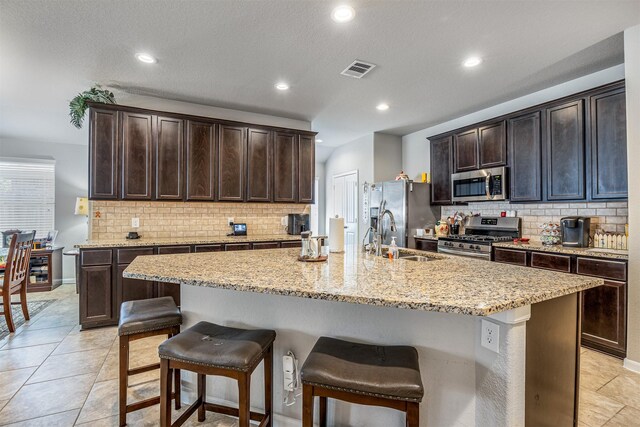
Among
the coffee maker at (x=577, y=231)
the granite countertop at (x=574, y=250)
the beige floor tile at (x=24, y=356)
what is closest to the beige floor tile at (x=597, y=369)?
the granite countertop at (x=574, y=250)

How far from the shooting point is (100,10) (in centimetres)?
223

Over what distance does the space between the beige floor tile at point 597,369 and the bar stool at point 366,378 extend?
1.91 metres

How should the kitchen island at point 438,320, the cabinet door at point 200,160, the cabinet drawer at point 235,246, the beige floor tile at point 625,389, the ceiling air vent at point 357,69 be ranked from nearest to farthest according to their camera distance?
the kitchen island at point 438,320 → the beige floor tile at point 625,389 → the ceiling air vent at point 357,69 → the cabinet drawer at point 235,246 → the cabinet door at point 200,160

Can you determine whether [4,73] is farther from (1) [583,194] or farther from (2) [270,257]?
(1) [583,194]

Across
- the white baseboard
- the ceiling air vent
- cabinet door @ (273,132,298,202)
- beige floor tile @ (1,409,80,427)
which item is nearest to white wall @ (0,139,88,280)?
cabinet door @ (273,132,298,202)

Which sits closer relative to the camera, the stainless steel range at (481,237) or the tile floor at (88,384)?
the tile floor at (88,384)

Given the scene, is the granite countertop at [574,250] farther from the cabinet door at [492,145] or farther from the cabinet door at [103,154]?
the cabinet door at [103,154]

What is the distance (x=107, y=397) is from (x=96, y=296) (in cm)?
155

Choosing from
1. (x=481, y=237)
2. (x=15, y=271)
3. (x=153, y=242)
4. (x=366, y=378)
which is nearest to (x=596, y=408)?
(x=366, y=378)

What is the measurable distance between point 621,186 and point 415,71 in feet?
7.01

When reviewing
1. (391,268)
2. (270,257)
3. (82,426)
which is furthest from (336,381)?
(82,426)

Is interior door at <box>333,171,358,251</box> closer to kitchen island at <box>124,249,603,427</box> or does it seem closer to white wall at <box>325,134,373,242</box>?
white wall at <box>325,134,373,242</box>

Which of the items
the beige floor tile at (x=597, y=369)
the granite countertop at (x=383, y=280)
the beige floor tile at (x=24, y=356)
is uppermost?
the granite countertop at (x=383, y=280)

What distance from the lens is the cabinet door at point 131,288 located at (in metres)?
3.36
